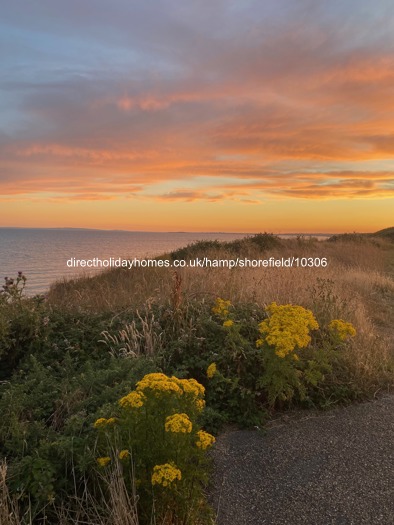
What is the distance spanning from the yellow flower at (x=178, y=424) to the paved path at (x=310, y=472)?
95 centimetres

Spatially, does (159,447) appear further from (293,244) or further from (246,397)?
(293,244)

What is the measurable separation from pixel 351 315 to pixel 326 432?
118 inches

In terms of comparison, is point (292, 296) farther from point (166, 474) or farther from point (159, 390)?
point (166, 474)

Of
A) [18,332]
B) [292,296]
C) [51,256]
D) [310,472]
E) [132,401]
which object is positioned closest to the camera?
[132,401]

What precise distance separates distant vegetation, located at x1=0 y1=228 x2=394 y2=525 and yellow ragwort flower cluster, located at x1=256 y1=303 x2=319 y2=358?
0.01m

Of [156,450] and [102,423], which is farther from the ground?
[102,423]

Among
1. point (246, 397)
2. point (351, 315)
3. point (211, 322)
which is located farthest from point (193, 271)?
point (246, 397)

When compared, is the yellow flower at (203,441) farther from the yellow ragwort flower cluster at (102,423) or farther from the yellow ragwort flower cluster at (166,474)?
the yellow ragwort flower cluster at (102,423)

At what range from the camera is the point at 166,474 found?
231 cm

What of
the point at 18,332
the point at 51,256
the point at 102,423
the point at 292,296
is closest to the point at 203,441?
the point at 102,423

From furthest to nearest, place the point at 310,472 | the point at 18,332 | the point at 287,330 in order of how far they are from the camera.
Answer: the point at 18,332 < the point at 287,330 < the point at 310,472

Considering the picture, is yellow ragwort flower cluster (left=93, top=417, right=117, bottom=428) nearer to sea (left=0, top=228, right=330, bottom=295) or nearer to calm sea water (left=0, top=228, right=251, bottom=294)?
sea (left=0, top=228, right=330, bottom=295)

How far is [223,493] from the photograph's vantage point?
10.3 ft

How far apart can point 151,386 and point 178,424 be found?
33cm
